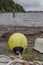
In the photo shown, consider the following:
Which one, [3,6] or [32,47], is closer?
[32,47]

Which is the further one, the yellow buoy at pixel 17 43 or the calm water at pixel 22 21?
the calm water at pixel 22 21

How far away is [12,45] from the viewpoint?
6.48 meters

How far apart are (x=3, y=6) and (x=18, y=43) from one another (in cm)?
9086

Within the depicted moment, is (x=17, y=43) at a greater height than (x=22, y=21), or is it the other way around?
(x=17, y=43)

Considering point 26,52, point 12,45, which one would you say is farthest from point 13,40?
point 26,52

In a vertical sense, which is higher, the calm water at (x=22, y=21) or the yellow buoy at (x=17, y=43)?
the yellow buoy at (x=17, y=43)

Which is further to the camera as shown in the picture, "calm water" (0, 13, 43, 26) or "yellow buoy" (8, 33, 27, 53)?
"calm water" (0, 13, 43, 26)

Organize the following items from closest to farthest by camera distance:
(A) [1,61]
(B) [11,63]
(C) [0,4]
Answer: (B) [11,63]
(A) [1,61]
(C) [0,4]

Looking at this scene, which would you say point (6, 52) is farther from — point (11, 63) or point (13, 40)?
point (11, 63)

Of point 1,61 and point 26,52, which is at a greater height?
point 1,61

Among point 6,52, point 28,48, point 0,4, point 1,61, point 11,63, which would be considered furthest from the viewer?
point 0,4

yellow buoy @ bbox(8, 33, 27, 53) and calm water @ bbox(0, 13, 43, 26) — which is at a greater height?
yellow buoy @ bbox(8, 33, 27, 53)

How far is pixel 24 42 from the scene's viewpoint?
6.51 m

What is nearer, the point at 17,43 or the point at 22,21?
the point at 17,43
